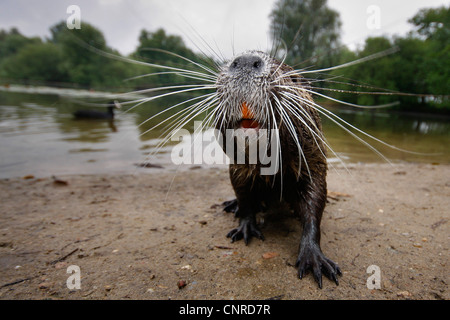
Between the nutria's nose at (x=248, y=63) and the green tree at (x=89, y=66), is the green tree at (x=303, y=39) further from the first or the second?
the green tree at (x=89, y=66)

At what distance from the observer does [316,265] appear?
1.98 meters

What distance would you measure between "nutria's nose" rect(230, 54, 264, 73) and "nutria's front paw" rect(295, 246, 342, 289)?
4.93 feet

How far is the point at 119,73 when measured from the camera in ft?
150

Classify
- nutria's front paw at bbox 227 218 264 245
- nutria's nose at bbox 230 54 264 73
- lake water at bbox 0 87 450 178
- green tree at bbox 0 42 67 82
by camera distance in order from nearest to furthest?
nutria's nose at bbox 230 54 264 73, nutria's front paw at bbox 227 218 264 245, lake water at bbox 0 87 450 178, green tree at bbox 0 42 67 82

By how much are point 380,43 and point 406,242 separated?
912 centimetres

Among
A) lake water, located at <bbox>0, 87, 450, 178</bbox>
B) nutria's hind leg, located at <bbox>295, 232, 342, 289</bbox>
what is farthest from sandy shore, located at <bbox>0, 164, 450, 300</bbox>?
lake water, located at <bbox>0, 87, 450, 178</bbox>

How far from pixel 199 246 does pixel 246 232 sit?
494 mm

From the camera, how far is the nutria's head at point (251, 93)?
171 cm

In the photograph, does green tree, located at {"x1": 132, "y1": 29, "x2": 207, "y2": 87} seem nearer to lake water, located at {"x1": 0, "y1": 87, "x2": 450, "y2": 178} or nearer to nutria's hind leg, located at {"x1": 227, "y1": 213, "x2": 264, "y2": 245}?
lake water, located at {"x1": 0, "y1": 87, "x2": 450, "y2": 178}

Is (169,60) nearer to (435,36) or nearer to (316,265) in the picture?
(316,265)

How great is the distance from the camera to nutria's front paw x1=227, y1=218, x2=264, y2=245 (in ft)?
8.43

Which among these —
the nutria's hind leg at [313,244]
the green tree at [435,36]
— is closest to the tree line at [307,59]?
the green tree at [435,36]

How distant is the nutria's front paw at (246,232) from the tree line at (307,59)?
1.49 meters

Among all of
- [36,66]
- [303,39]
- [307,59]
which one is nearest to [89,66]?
[36,66]
